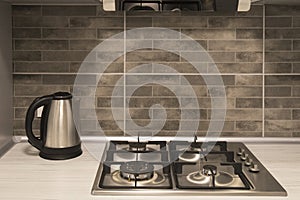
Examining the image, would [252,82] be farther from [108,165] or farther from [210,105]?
[108,165]

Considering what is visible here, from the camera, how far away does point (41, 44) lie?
1873 millimetres

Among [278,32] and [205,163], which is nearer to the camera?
[205,163]

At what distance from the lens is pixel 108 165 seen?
1.50m

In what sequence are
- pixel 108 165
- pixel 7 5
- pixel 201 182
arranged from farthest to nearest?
pixel 7 5, pixel 108 165, pixel 201 182

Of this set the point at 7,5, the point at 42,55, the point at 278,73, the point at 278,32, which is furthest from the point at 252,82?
the point at 7,5

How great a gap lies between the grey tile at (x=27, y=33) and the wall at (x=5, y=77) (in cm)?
4

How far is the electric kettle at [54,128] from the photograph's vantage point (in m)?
1.61

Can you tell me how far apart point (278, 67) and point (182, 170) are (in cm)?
66

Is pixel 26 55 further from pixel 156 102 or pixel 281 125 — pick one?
pixel 281 125

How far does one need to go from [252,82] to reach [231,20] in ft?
0.88

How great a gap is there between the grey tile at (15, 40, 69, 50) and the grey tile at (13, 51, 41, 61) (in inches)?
0.6

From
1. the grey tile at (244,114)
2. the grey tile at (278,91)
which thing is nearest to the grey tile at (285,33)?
the grey tile at (278,91)

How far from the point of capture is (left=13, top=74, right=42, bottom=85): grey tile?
1890 mm

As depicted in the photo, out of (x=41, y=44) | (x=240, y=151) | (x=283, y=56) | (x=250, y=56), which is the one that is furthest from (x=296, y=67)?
(x=41, y=44)
